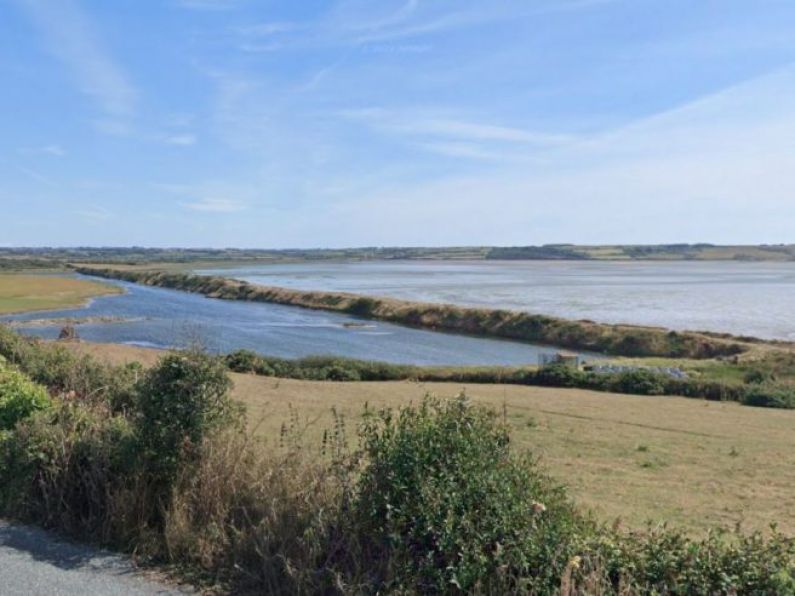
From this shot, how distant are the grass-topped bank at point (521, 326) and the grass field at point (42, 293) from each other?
18.0 m

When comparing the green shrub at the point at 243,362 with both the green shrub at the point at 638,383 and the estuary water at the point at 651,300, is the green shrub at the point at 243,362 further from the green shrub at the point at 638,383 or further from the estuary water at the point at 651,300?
the estuary water at the point at 651,300

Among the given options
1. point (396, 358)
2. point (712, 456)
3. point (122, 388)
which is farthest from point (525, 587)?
point (396, 358)

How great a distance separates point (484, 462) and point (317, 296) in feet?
286

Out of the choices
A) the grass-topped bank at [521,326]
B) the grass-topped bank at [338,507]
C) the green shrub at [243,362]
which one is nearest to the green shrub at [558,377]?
the green shrub at [243,362]

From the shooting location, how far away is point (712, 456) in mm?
18250

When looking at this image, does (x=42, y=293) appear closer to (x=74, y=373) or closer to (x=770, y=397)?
(x=770, y=397)

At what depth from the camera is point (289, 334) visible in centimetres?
6200

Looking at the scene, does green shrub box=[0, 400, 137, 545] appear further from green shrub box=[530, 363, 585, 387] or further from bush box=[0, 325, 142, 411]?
green shrub box=[530, 363, 585, 387]

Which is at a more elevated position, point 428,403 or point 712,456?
point 428,403

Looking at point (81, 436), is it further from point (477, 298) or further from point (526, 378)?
point (477, 298)

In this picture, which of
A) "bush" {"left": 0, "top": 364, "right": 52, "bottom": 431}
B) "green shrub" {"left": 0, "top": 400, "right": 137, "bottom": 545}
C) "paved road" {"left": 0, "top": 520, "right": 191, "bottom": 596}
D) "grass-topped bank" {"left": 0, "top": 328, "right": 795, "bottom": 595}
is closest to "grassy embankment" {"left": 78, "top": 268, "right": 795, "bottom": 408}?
"bush" {"left": 0, "top": 364, "right": 52, "bottom": 431}

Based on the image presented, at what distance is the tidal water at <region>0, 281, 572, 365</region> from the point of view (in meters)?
52.1

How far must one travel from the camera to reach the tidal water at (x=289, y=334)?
52.1m

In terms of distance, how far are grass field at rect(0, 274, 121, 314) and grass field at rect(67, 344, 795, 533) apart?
51.1m
